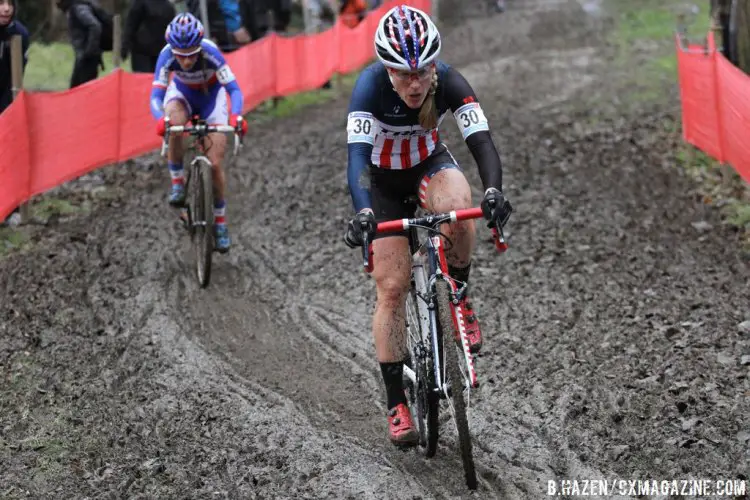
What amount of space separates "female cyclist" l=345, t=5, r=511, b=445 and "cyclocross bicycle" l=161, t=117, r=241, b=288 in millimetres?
3668

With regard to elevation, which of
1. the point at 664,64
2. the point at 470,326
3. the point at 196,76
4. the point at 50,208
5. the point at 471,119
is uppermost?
the point at 471,119

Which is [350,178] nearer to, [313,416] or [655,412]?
[313,416]

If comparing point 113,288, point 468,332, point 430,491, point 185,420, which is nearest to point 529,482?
point 430,491

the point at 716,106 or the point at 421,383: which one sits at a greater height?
the point at 421,383

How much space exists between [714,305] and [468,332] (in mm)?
3049

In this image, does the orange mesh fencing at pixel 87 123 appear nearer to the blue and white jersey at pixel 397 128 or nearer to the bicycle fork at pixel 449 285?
the blue and white jersey at pixel 397 128

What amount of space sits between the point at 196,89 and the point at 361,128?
4.67 metres

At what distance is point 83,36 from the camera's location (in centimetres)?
1289

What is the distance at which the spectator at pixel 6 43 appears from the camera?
996 cm

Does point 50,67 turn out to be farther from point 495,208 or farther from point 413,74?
point 495,208

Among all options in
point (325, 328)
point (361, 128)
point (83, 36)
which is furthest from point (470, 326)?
point (83, 36)

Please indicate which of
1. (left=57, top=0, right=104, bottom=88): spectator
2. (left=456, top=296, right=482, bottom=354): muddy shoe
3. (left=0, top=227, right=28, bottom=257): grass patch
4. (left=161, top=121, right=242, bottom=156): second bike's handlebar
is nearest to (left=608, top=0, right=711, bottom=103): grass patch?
(left=57, top=0, right=104, bottom=88): spectator

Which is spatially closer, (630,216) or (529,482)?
(529,482)

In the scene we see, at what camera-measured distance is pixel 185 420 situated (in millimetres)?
6371
